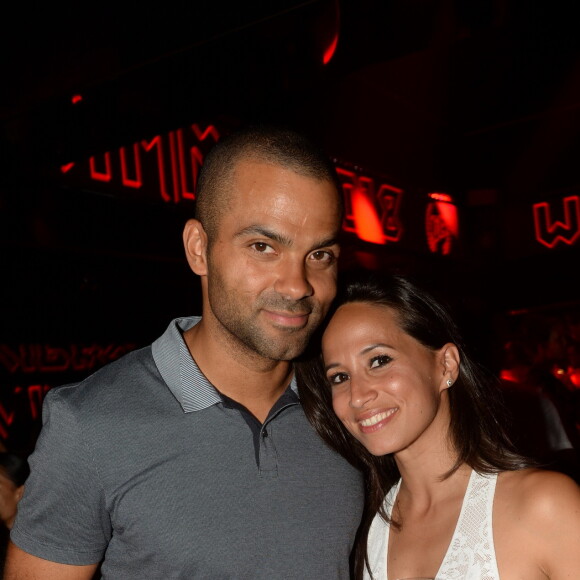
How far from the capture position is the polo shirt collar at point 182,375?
1769 millimetres

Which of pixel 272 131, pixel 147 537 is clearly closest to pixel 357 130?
pixel 272 131

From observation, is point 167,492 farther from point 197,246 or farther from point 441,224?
point 441,224

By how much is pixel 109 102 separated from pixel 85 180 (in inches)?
64.9

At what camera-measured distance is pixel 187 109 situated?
11.8 feet

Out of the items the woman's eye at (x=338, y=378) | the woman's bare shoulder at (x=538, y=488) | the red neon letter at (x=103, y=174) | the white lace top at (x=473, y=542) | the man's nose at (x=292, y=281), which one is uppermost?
the red neon letter at (x=103, y=174)

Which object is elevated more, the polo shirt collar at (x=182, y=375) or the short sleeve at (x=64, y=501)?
the polo shirt collar at (x=182, y=375)

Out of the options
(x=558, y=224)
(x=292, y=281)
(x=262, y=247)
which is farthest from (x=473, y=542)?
(x=558, y=224)

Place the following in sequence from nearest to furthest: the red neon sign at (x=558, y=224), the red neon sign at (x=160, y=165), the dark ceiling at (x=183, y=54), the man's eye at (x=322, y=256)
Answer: the man's eye at (x=322, y=256) → the dark ceiling at (x=183, y=54) → the red neon sign at (x=160, y=165) → the red neon sign at (x=558, y=224)

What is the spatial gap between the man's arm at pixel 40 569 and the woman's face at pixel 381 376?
0.81 metres

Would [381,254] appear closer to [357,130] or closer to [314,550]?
[357,130]

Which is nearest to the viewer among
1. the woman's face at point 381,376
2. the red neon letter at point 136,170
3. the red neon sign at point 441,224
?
the woman's face at point 381,376

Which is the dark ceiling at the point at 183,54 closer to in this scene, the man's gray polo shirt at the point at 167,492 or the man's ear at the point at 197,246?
the man's ear at the point at 197,246

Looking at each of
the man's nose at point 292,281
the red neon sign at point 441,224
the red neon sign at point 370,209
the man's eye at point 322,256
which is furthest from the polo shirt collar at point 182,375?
the red neon sign at point 441,224

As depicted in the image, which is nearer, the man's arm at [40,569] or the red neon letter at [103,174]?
the man's arm at [40,569]
